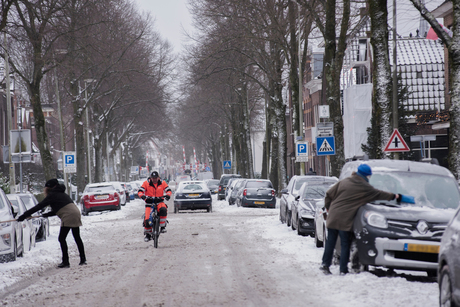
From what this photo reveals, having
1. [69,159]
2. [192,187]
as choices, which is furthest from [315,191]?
[69,159]

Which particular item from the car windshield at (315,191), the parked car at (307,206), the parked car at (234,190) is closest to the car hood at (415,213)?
the parked car at (307,206)

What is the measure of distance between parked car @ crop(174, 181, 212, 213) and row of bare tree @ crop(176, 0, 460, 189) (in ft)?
15.7

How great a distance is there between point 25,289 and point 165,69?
1543 inches

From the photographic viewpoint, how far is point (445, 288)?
261 inches

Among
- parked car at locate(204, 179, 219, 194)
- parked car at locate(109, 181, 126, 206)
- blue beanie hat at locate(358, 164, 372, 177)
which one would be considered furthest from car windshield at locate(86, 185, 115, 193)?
blue beanie hat at locate(358, 164, 372, 177)

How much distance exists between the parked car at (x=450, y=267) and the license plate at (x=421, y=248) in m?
2.81

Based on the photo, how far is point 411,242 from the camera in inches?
381

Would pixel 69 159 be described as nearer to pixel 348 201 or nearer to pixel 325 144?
pixel 325 144

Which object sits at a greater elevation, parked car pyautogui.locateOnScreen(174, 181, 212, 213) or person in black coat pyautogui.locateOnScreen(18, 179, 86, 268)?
person in black coat pyautogui.locateOnScreen(18, 179, 86, 268)

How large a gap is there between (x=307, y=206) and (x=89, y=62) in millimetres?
24133

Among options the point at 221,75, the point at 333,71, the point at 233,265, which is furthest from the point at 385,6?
the point at 221,75

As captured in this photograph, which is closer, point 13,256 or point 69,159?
point 13,256

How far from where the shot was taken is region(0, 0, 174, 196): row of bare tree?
1052 inches

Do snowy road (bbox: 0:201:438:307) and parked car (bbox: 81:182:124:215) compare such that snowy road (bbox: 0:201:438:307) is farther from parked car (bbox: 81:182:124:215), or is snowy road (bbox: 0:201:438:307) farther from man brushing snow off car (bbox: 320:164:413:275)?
parked car (bbox: 81:182:124:215)
